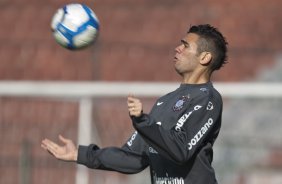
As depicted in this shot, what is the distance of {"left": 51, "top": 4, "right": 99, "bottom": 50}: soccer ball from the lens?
5469mm

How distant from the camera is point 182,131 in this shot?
4.48 metres

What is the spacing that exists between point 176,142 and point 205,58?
653mm

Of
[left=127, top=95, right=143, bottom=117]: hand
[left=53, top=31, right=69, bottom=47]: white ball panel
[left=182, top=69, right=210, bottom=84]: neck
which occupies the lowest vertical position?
[left=127, top=95, right=143, bottom=117]: hand

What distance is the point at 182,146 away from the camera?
172 inches

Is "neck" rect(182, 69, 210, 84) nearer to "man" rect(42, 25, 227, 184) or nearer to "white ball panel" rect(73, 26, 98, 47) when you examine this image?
"man" rect(42, 25, 227, 184)

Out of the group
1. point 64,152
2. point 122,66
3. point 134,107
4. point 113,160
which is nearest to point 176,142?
point 134,107

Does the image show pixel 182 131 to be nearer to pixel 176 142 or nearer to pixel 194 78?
pixel 176 142

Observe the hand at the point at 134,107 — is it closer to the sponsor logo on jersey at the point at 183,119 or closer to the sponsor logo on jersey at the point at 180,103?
the sponsor logo on jersey at the point at 183,119

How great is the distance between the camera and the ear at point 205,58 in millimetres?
4801

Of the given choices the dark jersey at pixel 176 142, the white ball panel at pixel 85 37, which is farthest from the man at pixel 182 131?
the white ball panel at pixel 85 37

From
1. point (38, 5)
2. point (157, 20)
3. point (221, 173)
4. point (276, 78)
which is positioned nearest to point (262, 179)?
point (221, 173)

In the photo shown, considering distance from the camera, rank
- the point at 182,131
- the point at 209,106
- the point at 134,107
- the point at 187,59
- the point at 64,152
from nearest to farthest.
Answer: the point at 134,107
the point at 182,131
the point at 209,106
the point at 187,59
the point at 64,152

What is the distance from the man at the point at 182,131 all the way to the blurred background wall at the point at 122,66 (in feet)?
13.2

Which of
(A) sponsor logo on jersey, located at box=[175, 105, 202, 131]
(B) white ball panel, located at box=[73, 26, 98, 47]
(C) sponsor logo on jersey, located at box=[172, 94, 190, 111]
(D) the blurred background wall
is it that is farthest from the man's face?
(D) the blurred background wall
